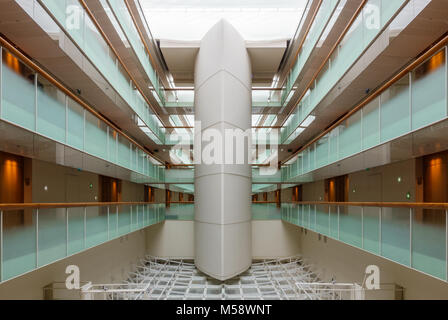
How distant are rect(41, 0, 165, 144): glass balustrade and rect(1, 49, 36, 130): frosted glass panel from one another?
205cm

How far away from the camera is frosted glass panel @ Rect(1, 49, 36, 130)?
3.67m

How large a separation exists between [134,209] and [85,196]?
2.14 metres

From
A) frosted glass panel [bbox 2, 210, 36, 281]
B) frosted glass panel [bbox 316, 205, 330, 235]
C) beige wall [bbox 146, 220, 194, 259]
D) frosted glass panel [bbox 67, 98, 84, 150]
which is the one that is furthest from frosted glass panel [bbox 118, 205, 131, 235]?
frosted glass panel [bbox 316, 205, 330, 235]

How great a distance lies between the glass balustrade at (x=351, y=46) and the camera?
18.7 feet

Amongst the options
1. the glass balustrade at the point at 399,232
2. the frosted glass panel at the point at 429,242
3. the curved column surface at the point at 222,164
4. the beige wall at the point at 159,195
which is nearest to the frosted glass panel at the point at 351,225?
the glass balustrade at the point at 399,232

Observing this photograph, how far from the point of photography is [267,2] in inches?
459

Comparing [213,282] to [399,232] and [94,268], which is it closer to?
[94,268]

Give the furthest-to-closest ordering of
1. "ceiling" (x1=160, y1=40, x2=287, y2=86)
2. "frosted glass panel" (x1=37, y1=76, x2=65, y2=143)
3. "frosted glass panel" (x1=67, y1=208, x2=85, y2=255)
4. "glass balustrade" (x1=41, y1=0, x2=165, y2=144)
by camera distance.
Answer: "ceiling" (x1=160, y1=40, x2=287, y2=86) < "glass balustrade" (x1=41, y1=0, x2=165, y2=144) < "frosted glass panel" (x1=67, y1=208, x2=85, y2=255) < "frosted glass panel" (x1=37, y1=76, x2=65, y2=143)

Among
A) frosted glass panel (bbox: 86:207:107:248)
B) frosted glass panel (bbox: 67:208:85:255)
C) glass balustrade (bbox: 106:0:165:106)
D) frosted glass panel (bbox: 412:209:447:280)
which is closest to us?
frosted glass panel (bbox: 412:209:447:280)

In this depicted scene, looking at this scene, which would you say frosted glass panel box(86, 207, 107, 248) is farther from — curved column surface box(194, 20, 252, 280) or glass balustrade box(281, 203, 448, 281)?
glass balustrade box(281, 203, 448, 281)

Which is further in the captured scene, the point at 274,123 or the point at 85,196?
the point at 274,123

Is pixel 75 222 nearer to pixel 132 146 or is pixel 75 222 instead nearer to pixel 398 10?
pixel 132 146
